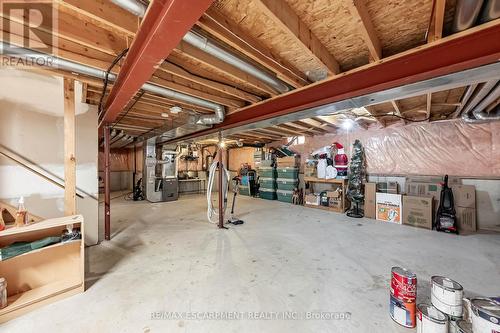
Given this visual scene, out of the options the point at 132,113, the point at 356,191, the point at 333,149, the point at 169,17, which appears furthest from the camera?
the point at 333,149

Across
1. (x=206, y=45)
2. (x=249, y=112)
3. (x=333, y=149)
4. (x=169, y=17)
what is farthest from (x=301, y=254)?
(x=333, y=149)

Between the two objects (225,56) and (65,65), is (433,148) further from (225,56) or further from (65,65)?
(65,65)

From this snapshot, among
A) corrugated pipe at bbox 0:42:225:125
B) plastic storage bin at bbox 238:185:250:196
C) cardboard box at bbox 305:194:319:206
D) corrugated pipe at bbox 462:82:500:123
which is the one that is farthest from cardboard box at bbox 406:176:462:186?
plastic storage bin at bbox 238:185:250:196

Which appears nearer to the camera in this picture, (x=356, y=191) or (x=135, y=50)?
(x=135, y=50)

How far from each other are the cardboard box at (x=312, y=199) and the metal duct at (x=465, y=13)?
4.61 meters

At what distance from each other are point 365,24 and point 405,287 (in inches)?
75.6

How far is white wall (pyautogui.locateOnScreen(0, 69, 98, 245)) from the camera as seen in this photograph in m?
2.31

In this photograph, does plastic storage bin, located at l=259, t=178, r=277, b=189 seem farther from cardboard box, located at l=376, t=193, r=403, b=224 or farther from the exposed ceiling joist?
the exposed ceiling joist

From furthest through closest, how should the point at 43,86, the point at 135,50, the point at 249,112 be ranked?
1. the point at 249,112
2. the point at 43,86
3. the point at 135,50

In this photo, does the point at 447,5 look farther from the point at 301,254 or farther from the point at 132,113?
the point at 132,113

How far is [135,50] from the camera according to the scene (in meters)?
1.35

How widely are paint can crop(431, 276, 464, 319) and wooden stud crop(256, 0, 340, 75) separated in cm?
198

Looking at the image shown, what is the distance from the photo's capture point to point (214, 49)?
5.28ft

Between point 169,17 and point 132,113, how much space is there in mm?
3378
